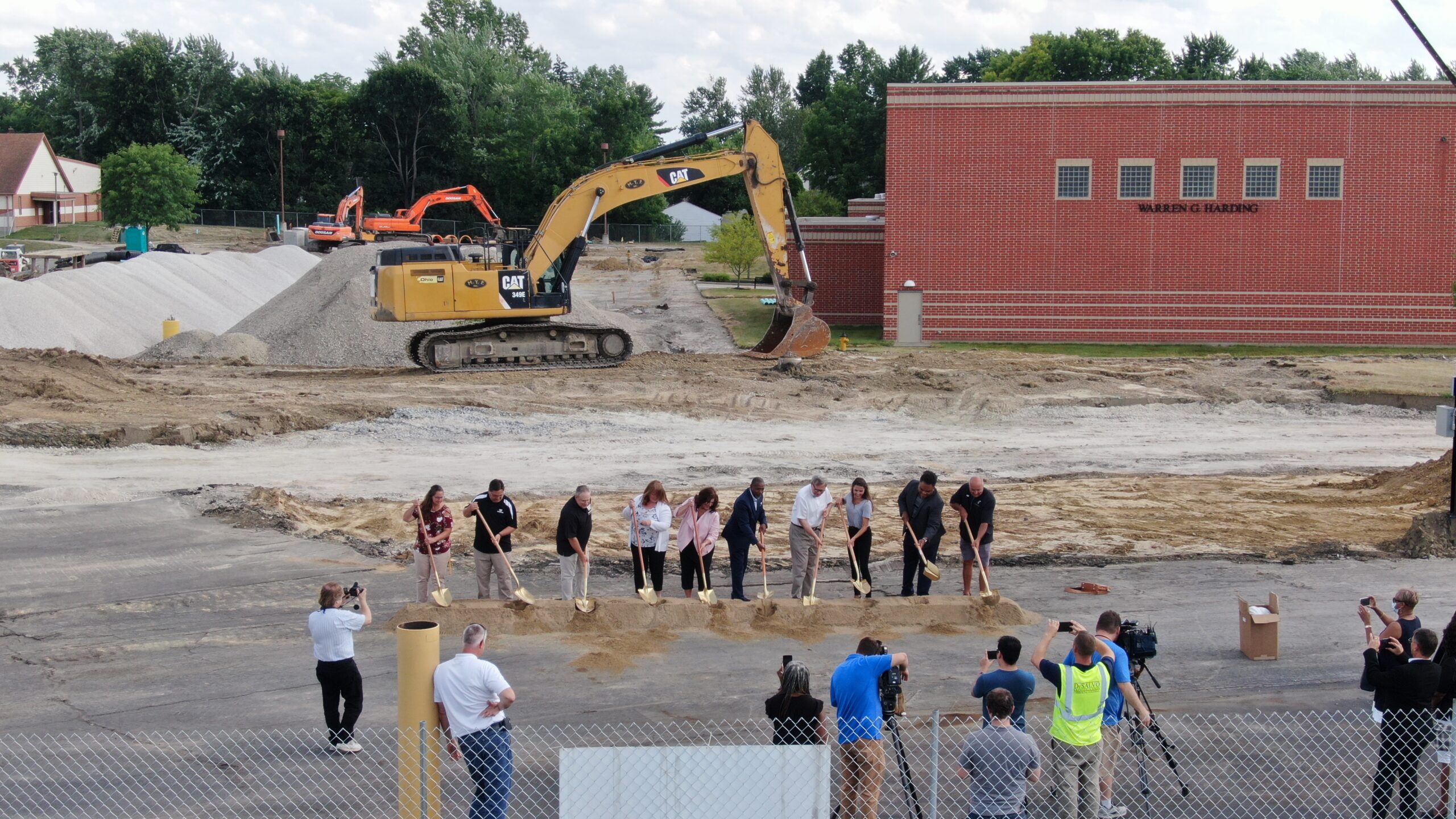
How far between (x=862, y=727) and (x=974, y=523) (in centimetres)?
670

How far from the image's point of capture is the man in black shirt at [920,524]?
48.1ft

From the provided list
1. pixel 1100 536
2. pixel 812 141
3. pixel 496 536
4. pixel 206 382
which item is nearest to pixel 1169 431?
pixel 1100 536

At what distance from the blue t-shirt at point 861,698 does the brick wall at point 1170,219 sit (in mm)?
33916

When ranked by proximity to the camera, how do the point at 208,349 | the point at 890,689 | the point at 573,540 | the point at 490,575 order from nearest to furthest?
the point at 890,689 → the point at 573,540 → the point at 490,575 → the point at 208,349

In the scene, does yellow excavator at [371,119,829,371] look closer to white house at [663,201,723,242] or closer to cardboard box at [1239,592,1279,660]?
cardboard box at [1239,592,1279,660]

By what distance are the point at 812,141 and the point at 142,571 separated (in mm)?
72281

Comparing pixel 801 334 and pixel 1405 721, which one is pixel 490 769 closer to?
pixel 1405 721

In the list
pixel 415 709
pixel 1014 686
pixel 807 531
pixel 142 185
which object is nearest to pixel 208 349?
pixel 807 531

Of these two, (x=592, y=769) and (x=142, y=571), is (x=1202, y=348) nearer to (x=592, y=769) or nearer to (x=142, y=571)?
(x=142, y=571)

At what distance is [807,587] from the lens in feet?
49.0

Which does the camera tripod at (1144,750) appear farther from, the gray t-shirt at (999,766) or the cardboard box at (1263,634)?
the cardboard box at (1263,634)

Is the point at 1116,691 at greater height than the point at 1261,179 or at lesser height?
lesser

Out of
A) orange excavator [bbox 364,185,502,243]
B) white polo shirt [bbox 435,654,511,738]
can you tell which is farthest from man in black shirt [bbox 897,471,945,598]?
orange excavator [bbox 364,185,502,243]

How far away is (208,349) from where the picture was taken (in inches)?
1435
